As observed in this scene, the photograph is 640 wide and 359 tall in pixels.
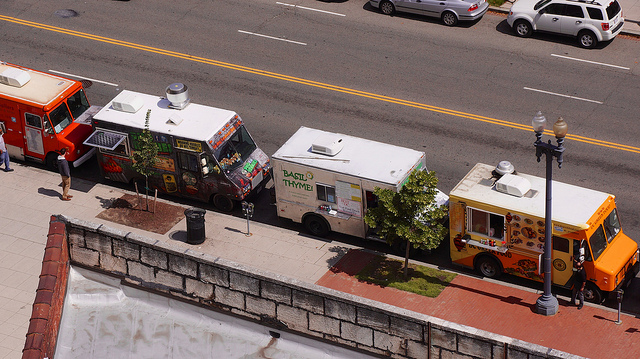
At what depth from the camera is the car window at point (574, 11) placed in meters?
30.0

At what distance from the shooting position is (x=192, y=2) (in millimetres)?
34406

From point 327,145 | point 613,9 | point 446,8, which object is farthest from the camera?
point 446,8

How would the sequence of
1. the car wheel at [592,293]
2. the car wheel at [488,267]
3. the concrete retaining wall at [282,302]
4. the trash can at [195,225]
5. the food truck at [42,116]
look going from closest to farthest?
1. the concrete retaining wall at [282,302]
2. the car wheel at [592,293]
3. the car wheel at [488,267]
4. the trash can at [195,225]
5. the food truck at [42,116]

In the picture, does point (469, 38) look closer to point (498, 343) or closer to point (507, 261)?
point (507, 261)

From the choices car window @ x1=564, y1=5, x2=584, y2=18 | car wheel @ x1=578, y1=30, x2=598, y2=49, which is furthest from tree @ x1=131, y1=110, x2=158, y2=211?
car wheel @ x1=578, y1=30, x2=598, y2=49

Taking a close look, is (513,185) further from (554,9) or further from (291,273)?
(554,9)

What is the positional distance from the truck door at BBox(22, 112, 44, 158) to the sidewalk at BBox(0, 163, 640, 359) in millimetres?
667

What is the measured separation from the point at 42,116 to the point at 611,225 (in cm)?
1557

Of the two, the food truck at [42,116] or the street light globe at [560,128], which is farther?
the food truck at [42,116]

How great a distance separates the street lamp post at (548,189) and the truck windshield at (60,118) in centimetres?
1406

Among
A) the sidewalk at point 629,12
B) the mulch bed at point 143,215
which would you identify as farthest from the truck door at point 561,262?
the sidewalk at point 629,12

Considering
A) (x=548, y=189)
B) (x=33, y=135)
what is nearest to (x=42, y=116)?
(x=33, y=135)

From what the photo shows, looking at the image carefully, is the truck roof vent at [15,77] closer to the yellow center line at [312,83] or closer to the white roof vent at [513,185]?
the yellow center line at [312,83]

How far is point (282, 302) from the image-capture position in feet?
37.6
